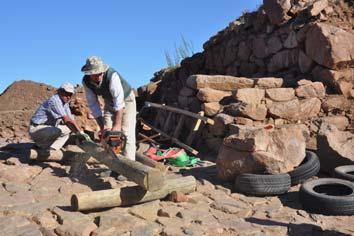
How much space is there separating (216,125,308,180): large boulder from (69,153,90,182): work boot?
2.20 metres

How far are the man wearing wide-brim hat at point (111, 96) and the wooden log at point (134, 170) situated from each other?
379 mm

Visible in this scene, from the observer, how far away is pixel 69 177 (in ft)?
22.9

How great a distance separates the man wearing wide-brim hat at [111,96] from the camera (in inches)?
256

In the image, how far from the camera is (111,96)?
6.88m

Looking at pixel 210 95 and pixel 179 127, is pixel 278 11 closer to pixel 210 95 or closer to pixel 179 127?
pixel 210 95

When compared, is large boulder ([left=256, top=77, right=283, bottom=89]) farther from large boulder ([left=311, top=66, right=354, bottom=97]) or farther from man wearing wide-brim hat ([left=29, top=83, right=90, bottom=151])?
man wearing wide-brim hat ([left=29, top=83, right=90, bottom=151])

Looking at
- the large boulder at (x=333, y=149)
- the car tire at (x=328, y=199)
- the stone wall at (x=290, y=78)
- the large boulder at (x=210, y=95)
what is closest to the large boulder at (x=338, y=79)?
the stone wall at (x=290, y=78)

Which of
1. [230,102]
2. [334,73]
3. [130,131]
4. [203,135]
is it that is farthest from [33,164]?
[334,73]

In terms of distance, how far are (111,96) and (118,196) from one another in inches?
79.6

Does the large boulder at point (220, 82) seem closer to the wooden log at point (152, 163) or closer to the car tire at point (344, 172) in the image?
the wooden log at point (152, 163)

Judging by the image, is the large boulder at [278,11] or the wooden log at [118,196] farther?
the large boulder at [278,11]

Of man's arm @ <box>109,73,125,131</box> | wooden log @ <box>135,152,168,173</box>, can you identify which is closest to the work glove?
wooden log @ <box>135,152,168,173</box>

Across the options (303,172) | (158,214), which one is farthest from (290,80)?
(158,214)

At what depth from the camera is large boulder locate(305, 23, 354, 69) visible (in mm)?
10055
